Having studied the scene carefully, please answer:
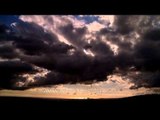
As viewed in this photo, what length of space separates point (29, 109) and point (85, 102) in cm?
71

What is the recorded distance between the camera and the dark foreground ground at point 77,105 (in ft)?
9.92

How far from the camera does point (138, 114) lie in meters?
3.01

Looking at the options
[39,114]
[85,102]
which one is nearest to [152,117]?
[85,102]

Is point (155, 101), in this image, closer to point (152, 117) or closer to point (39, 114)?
point (152, 117)

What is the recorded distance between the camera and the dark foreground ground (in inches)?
119

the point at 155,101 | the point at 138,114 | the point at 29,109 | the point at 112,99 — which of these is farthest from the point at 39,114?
the point at 155,101

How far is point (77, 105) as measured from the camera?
3.06 metres

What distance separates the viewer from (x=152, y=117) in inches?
117
